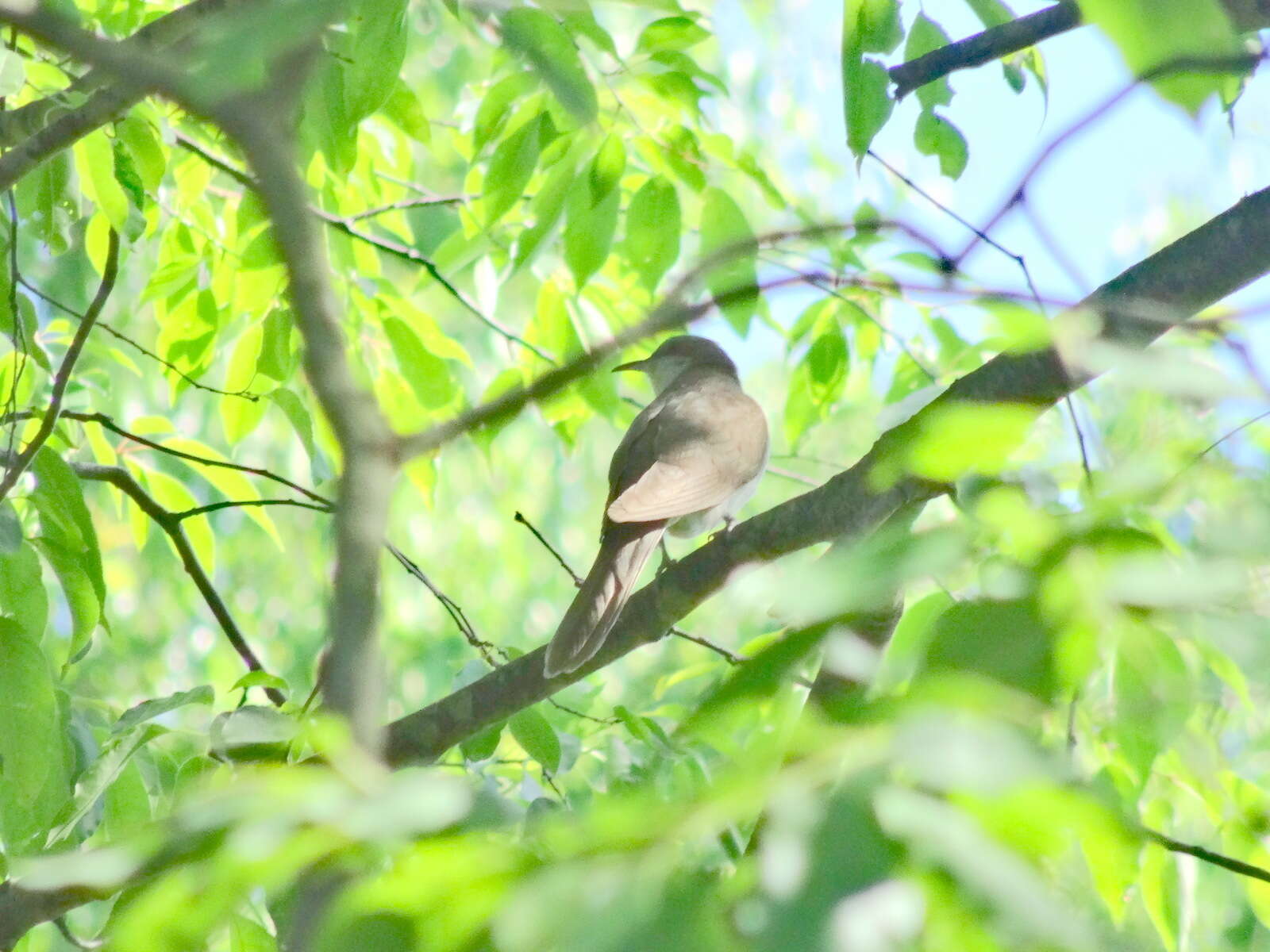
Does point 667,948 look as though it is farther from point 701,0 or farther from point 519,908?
point 701,0

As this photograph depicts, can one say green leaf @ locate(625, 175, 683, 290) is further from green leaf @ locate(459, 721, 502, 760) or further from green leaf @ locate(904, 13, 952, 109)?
green leaf @ locate(459, 721, 502, 760)

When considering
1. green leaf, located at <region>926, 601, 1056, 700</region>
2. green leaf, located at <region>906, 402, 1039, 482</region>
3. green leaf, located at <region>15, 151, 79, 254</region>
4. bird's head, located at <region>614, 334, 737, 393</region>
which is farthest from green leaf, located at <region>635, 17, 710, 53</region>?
bird's head, located at <region>614, 334, 737, 393</region>

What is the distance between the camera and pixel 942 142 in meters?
2.74

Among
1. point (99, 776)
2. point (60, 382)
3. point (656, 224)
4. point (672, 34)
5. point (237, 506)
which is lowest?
point (99, 776)

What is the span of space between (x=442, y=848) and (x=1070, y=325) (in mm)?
764

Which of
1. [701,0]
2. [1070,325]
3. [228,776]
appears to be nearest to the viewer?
[1070,325]

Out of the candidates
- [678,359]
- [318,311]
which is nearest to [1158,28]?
[318,311]

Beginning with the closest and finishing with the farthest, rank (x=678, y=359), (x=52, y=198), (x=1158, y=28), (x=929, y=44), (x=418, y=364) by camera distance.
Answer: (x=1158, y=28) < (x=929, y=44) < (x=52, y=198) < (x=418, y=364) < (x=678, y=359)

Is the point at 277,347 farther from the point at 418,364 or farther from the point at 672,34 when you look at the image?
the point at 672,34

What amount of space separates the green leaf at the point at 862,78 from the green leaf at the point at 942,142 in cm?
36

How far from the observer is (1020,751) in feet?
2.75

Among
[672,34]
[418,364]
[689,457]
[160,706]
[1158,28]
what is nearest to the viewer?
[1158,28]

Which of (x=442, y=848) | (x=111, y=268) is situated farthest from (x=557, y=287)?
(x=442, y=848)

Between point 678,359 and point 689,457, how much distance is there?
2.23 m
